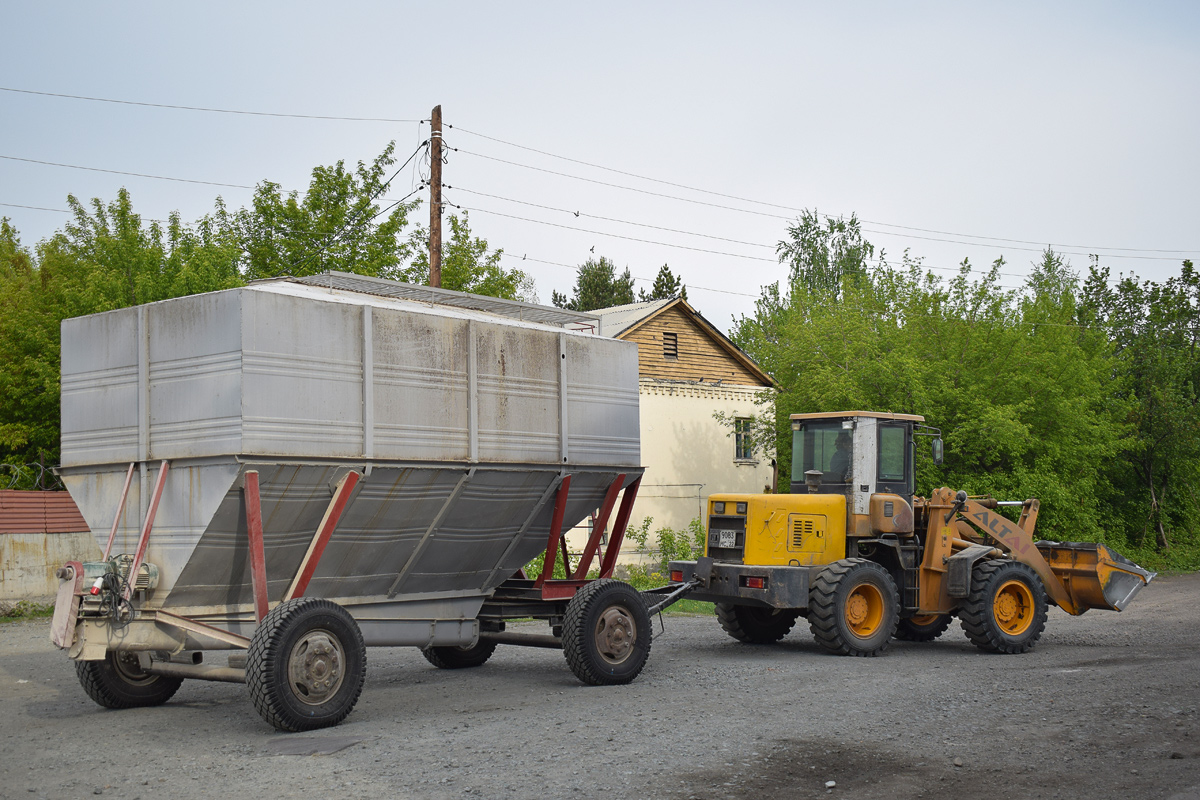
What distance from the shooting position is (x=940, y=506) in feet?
48.9

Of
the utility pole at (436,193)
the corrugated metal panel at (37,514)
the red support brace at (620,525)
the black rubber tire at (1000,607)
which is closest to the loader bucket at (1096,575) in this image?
the black rubber tire at (1000,607)

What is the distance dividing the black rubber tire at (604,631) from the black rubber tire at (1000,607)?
16.0 feet

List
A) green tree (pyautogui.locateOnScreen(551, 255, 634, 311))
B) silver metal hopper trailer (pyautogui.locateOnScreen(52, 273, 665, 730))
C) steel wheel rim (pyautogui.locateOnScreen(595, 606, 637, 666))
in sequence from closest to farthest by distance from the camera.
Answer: silver metal hopper trailer (pyautogui.locateOnScreen(52, 273, 665, 730)) < steel wheel rim (pyautogui.locateOnScreen(595, 606, 637, 666)) < green tree (pyautogui.locateOnScreen(551, 255, 634, 311))

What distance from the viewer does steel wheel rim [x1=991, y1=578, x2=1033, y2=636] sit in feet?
48.4

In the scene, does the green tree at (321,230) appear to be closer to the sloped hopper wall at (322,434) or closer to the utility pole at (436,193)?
the utility pole at (436,193)

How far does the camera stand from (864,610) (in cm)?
1412

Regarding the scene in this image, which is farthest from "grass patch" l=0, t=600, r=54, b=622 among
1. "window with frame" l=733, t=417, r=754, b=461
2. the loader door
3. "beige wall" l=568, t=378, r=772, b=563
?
"window with frame" l=733, t=417, r=754, b=461

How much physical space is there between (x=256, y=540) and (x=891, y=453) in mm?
9016

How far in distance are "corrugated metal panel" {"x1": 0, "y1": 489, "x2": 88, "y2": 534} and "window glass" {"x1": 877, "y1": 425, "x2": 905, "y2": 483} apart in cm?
1373

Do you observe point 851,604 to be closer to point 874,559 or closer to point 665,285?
point 874,559

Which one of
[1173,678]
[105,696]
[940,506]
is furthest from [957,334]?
[105,696]

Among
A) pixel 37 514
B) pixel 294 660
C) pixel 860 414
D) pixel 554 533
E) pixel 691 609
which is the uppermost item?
pixel 860 414

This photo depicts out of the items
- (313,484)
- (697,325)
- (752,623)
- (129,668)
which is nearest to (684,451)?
(697,325)

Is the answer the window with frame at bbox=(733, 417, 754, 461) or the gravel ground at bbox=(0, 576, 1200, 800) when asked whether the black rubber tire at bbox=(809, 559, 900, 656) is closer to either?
the gravel ground at bbox=(0, 576, 1200, 800)
